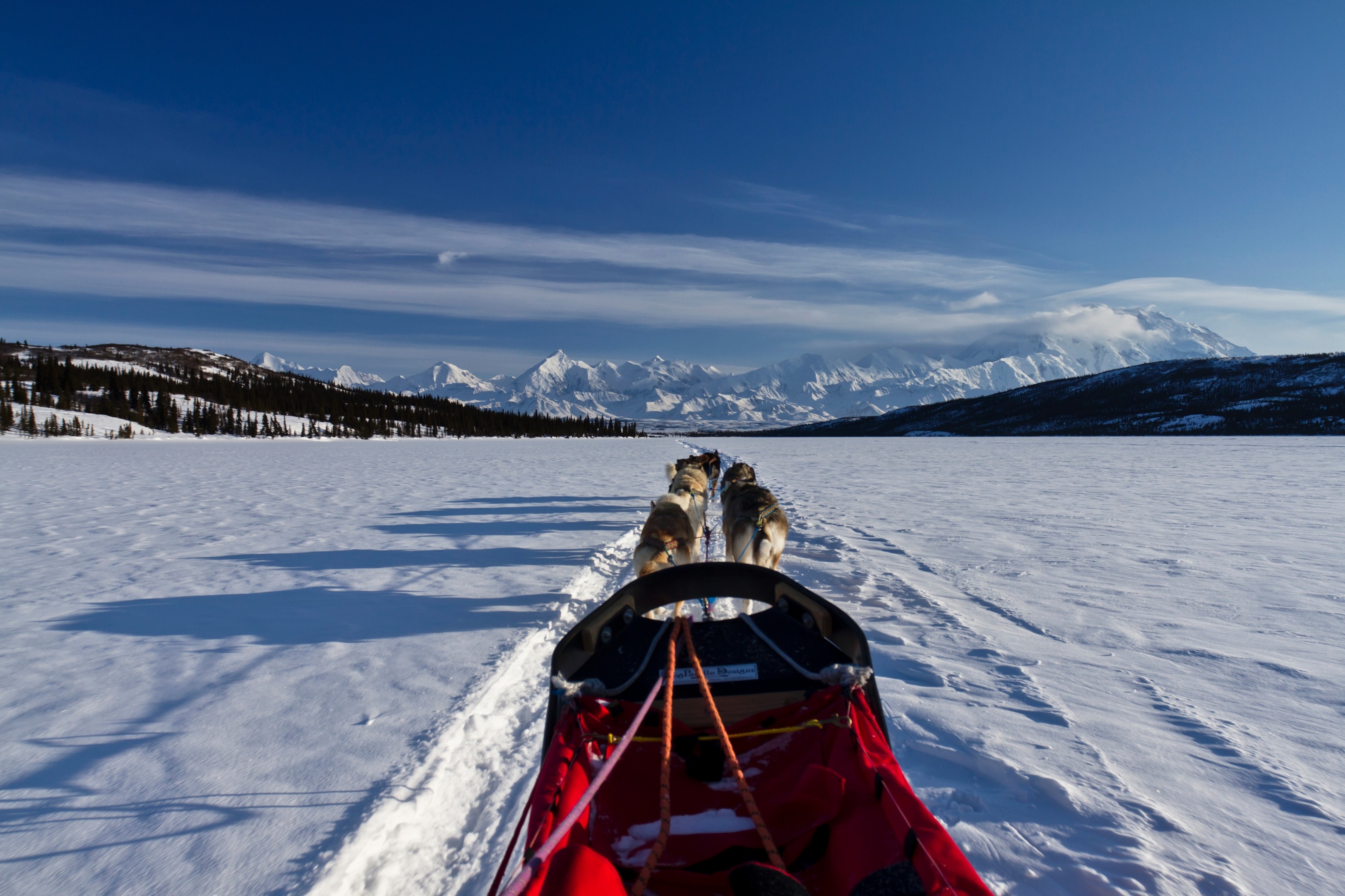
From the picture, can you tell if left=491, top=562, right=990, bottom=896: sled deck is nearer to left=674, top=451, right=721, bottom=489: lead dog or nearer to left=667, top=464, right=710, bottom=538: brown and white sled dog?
left=667, top=464, right=710, bottom=538: brown and white sled dog

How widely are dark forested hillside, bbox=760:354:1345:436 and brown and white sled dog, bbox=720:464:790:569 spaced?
98846 millimetres

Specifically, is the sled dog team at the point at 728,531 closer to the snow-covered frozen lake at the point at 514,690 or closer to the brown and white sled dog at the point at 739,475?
the snow-covered frozen lake at the point at 514,690

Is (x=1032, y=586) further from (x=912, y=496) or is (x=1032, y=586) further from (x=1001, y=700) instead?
(x=912, y=496)

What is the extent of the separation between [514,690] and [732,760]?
2.28 meters

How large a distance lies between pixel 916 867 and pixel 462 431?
96.3m

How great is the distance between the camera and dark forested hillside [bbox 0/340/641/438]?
6669cm

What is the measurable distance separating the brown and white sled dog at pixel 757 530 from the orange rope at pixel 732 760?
285cm

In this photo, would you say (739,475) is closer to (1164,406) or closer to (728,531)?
(728,531)

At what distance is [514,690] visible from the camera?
11.8ft

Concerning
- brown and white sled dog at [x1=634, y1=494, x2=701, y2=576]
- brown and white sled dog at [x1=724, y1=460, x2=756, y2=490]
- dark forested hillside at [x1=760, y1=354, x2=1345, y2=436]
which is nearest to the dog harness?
brown and white sled dog at [x1=634, y1=494, x2=701, y2=576]

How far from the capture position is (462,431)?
91.4 meters

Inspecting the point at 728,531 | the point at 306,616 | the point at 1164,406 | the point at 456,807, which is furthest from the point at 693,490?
the point at 1164,406

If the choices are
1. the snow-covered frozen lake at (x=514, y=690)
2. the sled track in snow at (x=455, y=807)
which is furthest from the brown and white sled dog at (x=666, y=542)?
the sled track in snow at (x=455, y=807)

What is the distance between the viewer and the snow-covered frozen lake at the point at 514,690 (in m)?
2.19
